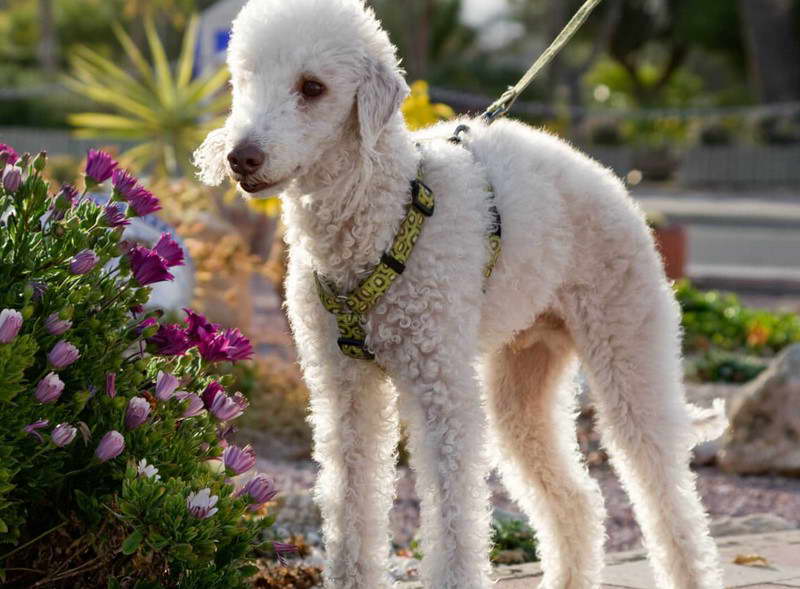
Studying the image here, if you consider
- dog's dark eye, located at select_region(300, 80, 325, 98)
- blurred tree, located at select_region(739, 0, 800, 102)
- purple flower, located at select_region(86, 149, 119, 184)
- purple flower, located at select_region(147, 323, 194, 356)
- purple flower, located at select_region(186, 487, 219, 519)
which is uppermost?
blurred tree, located at select_region(739, 0, 800, 102)

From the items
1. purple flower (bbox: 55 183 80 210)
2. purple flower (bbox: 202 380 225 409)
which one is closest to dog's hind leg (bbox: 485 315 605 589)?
purple flower (bbox: 202 380 225 409)

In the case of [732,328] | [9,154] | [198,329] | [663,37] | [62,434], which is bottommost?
[62,434]

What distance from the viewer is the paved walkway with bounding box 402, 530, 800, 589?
4.62m

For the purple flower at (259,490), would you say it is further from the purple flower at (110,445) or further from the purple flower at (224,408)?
the purple flower at (110,445)

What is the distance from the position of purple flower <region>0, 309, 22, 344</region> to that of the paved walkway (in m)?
1.86

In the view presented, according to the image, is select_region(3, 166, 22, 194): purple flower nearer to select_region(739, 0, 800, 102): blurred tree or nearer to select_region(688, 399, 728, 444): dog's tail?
select_region(688, 399, 728, 444): dog's tail

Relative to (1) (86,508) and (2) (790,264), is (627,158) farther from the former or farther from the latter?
(1) (86,508)

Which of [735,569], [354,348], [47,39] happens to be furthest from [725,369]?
[47,39]

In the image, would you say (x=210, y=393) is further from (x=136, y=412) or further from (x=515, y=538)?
(x=515, y=538)

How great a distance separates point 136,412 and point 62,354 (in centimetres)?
28

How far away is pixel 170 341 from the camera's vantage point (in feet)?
12.1

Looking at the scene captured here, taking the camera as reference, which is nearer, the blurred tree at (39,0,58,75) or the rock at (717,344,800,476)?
the rock at (717,344,800,476)

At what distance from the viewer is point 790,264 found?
1659cm

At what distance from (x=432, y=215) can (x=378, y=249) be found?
0.19 metres
